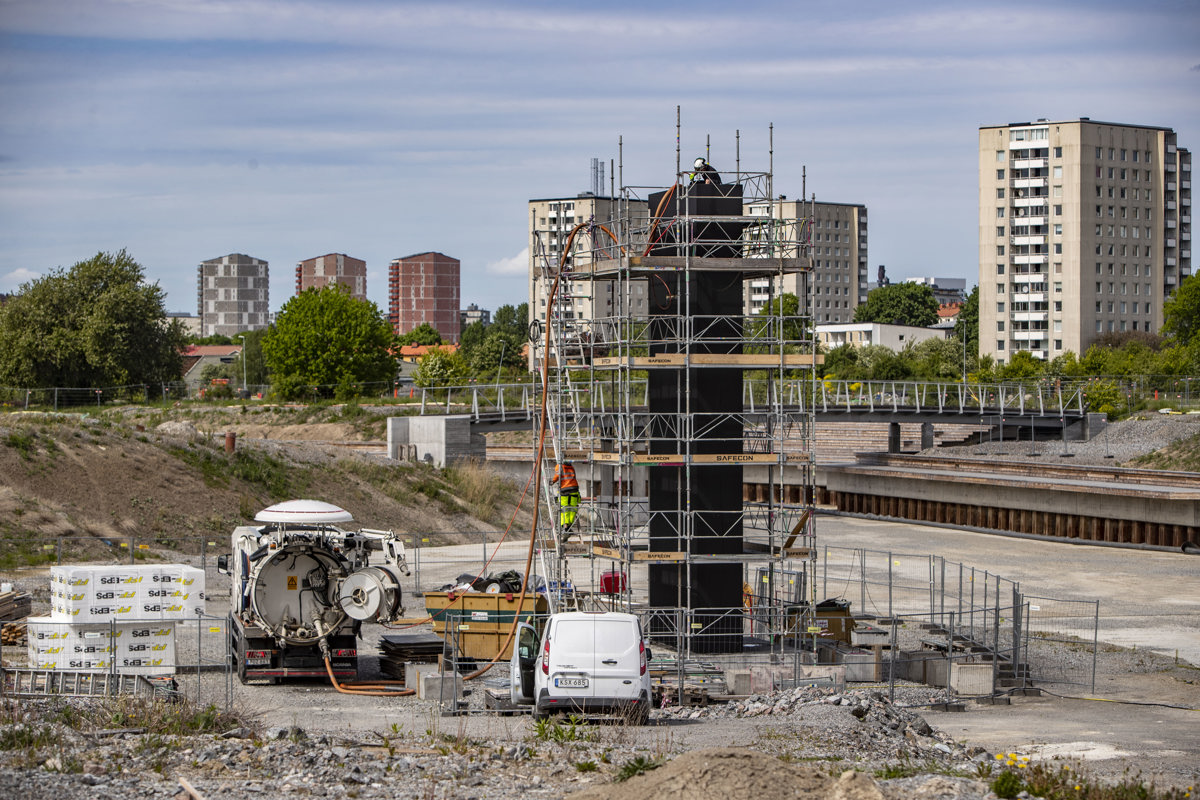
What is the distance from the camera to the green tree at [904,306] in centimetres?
16075

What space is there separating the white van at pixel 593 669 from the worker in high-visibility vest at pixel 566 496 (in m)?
6.52

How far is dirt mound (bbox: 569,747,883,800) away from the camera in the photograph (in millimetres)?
12133

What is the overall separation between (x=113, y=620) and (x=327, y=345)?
71050mm

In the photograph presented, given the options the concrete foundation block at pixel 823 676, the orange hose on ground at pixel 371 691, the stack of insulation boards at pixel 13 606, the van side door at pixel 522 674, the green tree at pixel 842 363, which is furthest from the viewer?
the green tree at pixel 842 363

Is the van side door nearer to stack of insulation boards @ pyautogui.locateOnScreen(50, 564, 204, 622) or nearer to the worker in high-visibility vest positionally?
stack of insulation boards @ pyautogui.locateOnScreen(50, 564, 204, 622)

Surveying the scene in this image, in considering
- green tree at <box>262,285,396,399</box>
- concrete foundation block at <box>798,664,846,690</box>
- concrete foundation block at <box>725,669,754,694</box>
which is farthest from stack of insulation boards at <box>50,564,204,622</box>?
green tree at <box>262,285,396,399</box>

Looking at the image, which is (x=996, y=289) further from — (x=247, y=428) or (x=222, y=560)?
(x=222, y=560)

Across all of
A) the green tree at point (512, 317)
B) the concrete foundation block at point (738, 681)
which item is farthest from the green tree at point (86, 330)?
the green tree at point (512, 317)

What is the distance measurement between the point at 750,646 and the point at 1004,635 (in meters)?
5.50

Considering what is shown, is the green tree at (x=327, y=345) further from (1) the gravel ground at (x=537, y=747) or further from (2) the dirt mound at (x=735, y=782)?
Answer: (2) the dirt mound at (x=735, y=782)

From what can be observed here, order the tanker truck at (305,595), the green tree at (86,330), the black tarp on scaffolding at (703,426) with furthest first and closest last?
the green tree at (86,330) → the black tarp on scaffolding at (703,426) → the tanker truck at (305,595)

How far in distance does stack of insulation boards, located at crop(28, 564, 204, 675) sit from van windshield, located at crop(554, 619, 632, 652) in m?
6.10

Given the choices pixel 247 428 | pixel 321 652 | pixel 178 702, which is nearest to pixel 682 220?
pixel 321 652

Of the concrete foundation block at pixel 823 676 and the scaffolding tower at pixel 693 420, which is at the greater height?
the scaffolding tower at pixel 693 420
